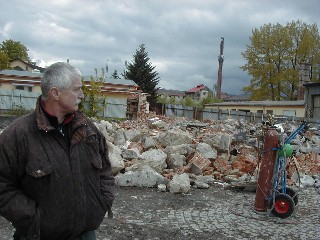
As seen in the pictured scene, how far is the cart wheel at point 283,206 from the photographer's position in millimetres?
6090

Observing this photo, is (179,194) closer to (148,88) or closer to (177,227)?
(177,227)

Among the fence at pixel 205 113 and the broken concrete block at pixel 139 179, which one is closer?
the broken concrete block at pixel 139 179

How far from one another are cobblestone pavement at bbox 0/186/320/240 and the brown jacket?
2.55m

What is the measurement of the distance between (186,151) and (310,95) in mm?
25781

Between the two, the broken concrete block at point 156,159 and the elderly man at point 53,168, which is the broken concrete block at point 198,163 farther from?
the elderly man at point 53,168

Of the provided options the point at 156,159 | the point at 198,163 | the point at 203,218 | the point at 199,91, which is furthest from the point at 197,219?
the point at 199,91

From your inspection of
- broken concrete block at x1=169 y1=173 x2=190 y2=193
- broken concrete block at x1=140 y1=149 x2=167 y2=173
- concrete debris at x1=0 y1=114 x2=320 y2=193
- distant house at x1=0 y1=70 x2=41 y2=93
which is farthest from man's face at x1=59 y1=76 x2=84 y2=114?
distant house at x1=0 y1=70 x2=41 y2=93

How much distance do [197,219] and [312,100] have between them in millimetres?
29432

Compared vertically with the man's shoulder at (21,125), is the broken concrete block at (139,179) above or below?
below

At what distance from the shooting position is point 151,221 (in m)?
5.72

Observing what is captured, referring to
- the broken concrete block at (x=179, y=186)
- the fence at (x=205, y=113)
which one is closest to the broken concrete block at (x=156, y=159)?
the broken concrete block at (x=179, y=186)

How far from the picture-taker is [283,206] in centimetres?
612

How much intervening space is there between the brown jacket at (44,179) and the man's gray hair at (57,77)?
0.16 meters

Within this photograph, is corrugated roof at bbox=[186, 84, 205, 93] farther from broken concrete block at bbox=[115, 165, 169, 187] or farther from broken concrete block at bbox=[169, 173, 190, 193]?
broken concrete block at bbox=[169, 173, 190, 193]
